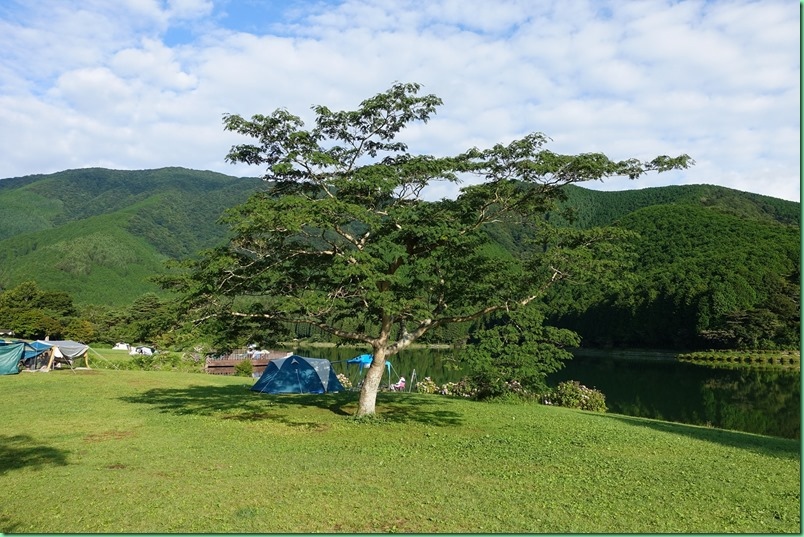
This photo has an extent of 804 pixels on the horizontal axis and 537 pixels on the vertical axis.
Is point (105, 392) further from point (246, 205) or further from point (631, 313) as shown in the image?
point (631, 313)

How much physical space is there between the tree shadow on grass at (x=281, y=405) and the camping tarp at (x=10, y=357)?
28.0 ft

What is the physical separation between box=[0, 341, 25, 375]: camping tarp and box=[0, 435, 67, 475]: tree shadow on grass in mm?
15623

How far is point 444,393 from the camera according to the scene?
24016mm

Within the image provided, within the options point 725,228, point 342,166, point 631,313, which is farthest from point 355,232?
point 725,228

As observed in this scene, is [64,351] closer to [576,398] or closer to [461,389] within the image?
[461,389]

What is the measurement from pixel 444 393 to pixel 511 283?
1105 cm

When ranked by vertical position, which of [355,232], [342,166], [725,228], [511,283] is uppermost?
[725,228]

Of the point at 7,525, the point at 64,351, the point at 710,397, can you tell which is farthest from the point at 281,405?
the point at 710,397

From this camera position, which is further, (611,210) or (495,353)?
(611,210)

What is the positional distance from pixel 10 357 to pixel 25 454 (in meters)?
17.9

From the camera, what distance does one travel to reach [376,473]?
8625 millimetres

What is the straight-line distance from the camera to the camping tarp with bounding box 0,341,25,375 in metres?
24.2

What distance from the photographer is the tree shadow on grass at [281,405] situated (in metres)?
14.7

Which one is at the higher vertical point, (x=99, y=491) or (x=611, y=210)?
(x=611, y=210)
